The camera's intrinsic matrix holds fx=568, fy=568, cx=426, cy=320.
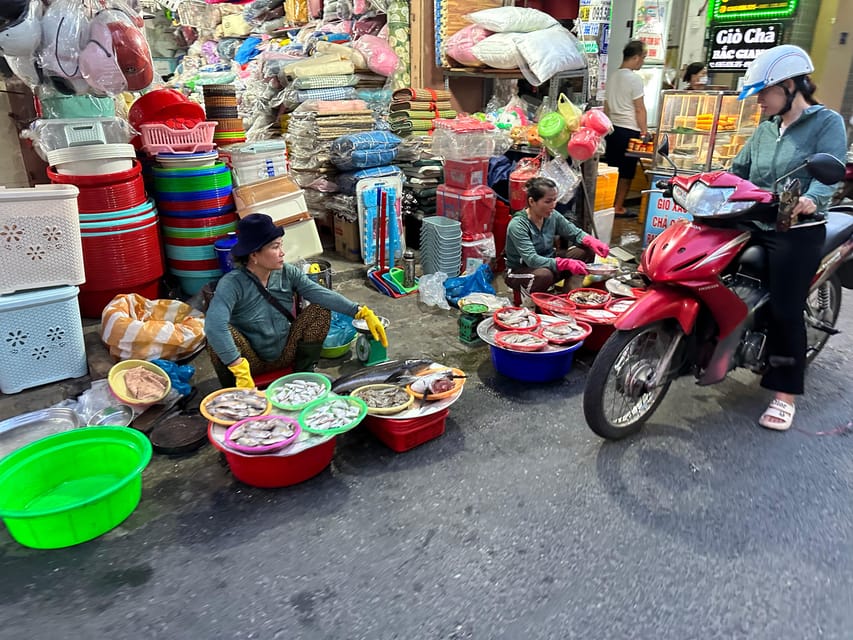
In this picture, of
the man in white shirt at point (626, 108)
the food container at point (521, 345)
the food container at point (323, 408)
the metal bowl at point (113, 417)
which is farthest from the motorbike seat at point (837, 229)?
the metal bowl at point (113, 417)

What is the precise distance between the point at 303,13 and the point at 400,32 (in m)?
2.15

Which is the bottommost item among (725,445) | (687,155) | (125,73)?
(725,445)

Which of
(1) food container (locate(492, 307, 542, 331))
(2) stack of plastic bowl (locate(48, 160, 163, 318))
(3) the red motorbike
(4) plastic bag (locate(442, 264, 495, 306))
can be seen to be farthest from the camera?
(4) plastic bag (locate(442, 264, 495, 306))

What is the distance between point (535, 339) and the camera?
11.7 feet

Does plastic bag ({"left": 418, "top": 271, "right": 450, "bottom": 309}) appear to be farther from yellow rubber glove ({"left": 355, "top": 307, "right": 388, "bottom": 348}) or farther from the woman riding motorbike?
the woman riding motorbike

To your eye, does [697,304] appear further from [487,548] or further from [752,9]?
[752,9]

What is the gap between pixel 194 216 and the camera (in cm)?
431

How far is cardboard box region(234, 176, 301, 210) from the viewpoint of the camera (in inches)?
174

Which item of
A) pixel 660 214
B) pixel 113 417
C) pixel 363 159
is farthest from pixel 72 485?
pixel 660 214

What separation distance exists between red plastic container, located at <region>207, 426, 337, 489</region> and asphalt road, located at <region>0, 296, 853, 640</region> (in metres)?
0.07

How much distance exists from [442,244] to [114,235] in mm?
2642

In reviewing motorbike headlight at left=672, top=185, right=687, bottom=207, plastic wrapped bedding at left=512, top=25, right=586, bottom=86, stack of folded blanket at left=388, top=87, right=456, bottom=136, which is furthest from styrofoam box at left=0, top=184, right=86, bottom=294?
plastic wrapped bedding at left=512, top=25, right=586, bottom=86

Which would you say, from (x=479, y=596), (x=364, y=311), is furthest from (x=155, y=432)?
(x=479, y=596)

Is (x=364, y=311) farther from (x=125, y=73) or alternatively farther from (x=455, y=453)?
(x=125, y=73)
